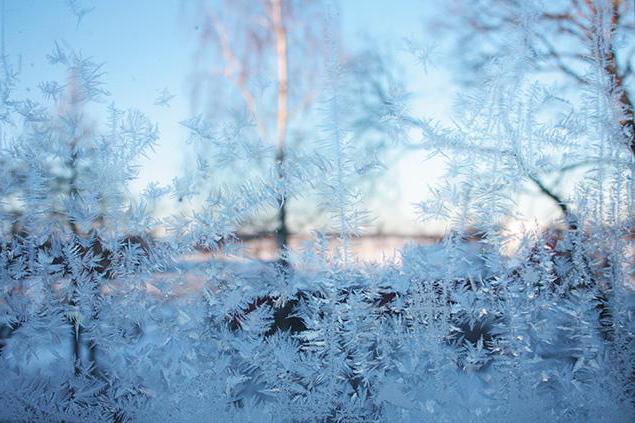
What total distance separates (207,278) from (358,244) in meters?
0.26

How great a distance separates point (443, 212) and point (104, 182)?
1.91ft

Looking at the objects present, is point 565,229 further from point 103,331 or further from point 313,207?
point 103,331

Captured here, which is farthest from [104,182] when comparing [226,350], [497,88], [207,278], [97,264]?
[497,88]

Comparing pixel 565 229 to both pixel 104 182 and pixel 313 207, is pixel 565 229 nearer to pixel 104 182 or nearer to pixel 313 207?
pixel 313 207

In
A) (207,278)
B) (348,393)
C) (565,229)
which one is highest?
(565,229)

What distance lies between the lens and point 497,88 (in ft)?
2.41

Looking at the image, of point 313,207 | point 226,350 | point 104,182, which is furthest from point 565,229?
point 104,182

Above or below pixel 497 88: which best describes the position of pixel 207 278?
below

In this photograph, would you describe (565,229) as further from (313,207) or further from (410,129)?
(313,207)

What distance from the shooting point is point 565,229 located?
28.6 inches

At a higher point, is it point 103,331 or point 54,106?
point 54,106

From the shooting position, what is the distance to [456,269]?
28.8 inches

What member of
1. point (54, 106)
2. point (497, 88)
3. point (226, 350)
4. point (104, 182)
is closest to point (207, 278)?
point (226, 350)

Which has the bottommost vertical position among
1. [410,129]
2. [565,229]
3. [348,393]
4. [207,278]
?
[348,393]
